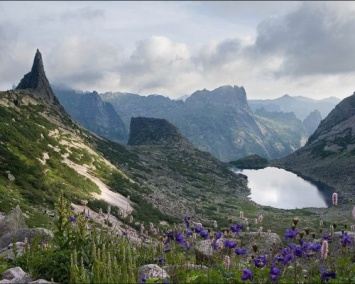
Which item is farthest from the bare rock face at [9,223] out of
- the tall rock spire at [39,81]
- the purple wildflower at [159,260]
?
the tall rock spire at [39,81]

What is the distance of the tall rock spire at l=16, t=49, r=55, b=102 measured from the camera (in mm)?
112575

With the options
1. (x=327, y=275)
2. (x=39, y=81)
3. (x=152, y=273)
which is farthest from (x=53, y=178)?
(x=39, y=81)

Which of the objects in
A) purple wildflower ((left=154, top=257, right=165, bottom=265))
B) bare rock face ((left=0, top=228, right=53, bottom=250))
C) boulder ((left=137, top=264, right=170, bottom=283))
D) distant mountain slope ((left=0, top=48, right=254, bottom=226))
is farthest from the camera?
distant mountain slope ((left=0, top=48, right=254, bottom=226))

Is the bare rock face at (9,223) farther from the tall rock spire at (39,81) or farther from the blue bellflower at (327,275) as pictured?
the tall rock spire at (39,81)

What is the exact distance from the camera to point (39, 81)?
122312 millimetres

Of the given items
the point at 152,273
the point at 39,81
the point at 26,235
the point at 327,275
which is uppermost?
the point at 39,81

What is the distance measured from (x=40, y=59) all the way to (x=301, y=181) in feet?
435

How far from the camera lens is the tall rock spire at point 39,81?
4432 inches

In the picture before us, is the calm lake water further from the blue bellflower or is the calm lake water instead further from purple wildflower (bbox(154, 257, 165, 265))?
the blue bellflower

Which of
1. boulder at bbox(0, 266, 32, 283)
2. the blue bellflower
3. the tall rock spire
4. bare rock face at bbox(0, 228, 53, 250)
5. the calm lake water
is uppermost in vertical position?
the tall rock spire

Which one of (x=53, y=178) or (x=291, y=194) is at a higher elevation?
(x=291, y=194)

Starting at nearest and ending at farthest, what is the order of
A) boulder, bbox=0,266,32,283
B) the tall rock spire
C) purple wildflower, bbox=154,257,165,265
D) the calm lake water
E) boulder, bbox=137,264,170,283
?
boulder, bbox=137,264,170,283, boulder, bbox=0,266,32,283, purple wildflower, bbox=154,257,165,265, the tall rock spire, the calm lake water

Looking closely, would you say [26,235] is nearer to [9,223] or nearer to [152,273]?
[9,223]

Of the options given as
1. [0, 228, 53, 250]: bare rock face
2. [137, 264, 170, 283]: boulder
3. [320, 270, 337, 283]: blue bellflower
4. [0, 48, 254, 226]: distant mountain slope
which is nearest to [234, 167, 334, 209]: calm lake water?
[0, 48, 254, 226]: distant mountain slope
